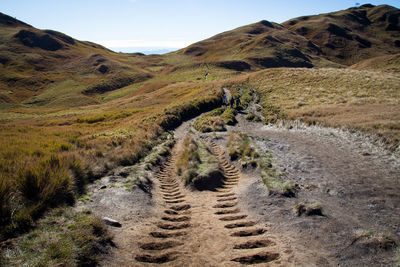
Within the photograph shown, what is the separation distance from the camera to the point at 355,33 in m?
155

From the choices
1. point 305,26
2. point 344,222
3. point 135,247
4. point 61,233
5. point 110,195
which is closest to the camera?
point 61,233

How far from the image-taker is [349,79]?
3775cm

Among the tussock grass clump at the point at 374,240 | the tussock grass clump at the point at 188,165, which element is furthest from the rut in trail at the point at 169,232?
the tussock grass clump at the point at 374,240

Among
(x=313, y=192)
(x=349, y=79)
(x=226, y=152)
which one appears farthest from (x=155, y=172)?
(x=349, y=79)

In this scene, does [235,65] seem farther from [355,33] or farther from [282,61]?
[355,33]

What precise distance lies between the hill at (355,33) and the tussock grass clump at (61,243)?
15470 centimetres

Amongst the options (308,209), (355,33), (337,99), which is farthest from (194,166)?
(355,33)

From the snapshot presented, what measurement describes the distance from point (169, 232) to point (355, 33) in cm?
20074

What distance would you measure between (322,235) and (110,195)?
7690mm

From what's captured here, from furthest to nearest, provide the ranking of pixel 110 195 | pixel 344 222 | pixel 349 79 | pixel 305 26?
pixel 305 26 → pixel 349 79 → pixel 110 195 → pixel 344 222

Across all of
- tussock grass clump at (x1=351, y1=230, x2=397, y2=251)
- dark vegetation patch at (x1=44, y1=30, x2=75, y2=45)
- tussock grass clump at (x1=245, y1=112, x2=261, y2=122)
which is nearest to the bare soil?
tussock grass clump at (x1=351, y1=230, x2=397, y2=251)

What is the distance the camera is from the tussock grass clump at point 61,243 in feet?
14.7

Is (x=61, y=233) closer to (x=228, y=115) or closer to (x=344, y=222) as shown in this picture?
(x=344, y=222)

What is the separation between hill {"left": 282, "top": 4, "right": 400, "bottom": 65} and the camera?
134m
